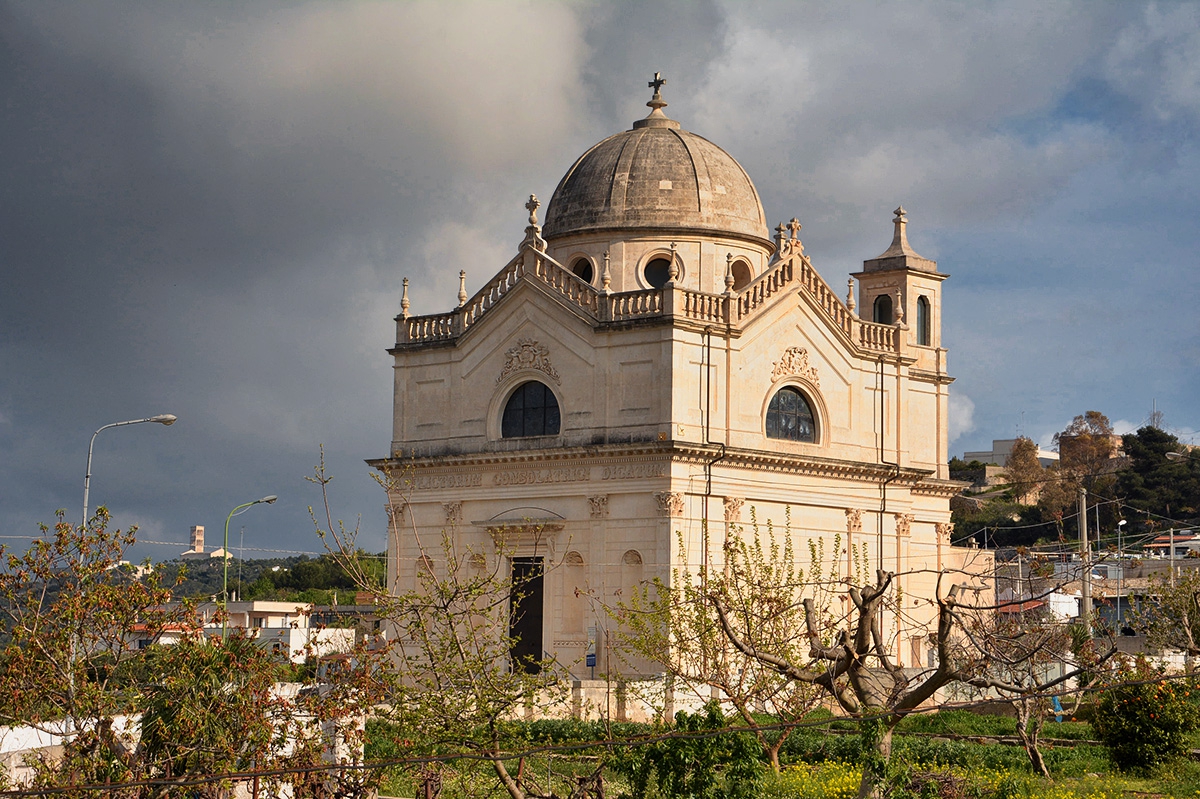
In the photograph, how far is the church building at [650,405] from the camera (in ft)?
140

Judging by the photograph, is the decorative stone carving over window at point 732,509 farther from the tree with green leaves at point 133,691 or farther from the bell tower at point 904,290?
the tree with green leaves at point 133,691

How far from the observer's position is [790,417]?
45.5 meters

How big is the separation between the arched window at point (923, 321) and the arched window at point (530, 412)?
13739mm

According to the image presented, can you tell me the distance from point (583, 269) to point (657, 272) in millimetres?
2330

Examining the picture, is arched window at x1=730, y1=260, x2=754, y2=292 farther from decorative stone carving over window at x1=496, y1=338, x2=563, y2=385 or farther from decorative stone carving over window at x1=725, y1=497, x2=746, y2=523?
decorative stone carving over window at x1=725, y1=497, x2=746, y2=523

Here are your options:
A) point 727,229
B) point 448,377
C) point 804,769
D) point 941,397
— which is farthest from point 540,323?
point 804,769

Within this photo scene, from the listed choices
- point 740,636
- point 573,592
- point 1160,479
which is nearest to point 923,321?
point 573,592

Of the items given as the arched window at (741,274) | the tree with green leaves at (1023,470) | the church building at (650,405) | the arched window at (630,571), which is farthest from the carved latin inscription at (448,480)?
the tree with green leaves at (1023,470)

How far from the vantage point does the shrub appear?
2869cm

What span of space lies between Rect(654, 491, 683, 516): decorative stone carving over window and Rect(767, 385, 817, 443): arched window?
412 cm

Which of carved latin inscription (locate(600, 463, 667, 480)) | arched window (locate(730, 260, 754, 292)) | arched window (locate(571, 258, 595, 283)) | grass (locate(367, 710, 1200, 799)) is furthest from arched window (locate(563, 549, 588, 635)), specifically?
arched window (locate(730, 260, 754, 292))

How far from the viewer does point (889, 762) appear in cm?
2081

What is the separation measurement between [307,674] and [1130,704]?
50.0 feet

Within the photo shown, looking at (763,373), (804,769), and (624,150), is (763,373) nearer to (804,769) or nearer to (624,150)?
(624,150)
